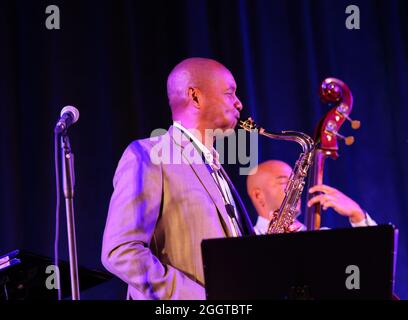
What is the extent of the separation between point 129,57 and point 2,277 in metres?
1.99

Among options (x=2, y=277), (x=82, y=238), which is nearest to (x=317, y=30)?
(x=82, y=238)

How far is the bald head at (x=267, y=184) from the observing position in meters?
4.21

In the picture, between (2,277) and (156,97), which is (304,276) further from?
(156,97)

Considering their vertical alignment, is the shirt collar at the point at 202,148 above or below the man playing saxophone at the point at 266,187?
above

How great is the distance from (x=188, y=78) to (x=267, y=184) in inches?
64.1

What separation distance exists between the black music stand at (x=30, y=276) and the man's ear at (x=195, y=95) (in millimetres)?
872

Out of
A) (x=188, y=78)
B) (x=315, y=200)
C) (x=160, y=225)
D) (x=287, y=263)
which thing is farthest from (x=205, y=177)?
(x=287, y=263)

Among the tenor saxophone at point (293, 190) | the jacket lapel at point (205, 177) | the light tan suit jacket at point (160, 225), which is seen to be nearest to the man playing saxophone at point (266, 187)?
the tenor saxophone at point (293, 190)

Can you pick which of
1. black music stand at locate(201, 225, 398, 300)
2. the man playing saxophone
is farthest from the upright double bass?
the man playing saxophone

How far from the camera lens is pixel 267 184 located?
427 centimetres

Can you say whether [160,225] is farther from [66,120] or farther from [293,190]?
[293,190]

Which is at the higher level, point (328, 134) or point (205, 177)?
point (328, 134)

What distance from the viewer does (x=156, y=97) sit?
4082 millimetres

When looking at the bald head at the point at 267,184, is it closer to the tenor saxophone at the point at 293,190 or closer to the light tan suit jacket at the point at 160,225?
the tenor saxophone at the point at 293,190
